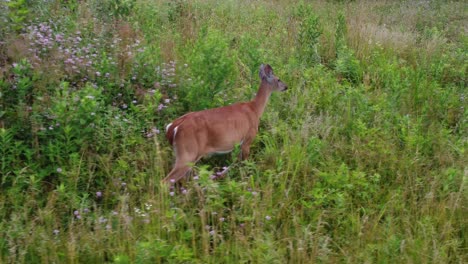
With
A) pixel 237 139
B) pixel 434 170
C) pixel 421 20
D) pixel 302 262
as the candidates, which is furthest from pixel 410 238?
pixel 421 20

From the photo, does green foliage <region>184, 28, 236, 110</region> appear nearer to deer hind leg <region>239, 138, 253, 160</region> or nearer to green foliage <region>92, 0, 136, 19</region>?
deer hind leg <region>239, 138, 253, 160</region>

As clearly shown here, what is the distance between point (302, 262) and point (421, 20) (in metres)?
9.64

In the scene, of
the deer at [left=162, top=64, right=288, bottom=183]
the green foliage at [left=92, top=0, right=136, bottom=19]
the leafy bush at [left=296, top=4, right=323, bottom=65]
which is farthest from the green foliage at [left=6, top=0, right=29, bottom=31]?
the leafy bush at [left=296, top=4, right=323, bottom=65]

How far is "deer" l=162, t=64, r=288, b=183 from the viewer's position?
4785 millimetres

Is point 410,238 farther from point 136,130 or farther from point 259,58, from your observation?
point 259,58

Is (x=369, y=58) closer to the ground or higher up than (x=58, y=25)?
closer to the ground

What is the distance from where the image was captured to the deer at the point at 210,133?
15.7ft

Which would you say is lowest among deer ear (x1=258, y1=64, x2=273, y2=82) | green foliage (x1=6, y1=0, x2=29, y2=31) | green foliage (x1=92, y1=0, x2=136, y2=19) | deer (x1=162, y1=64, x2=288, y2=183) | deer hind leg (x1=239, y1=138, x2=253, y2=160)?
deer hind leg (x1=239, y1=138, x2=253, y2=160)

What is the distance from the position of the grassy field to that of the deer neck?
270mm

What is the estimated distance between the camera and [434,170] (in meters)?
5.41

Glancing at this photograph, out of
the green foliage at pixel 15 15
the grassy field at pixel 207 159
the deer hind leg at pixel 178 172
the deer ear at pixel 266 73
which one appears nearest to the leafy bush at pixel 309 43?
the grassy field at pixel 207 159

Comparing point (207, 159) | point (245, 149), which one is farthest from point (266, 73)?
point (207, 159)

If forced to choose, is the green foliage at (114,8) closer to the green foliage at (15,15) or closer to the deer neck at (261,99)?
the green foliage at (15,15)

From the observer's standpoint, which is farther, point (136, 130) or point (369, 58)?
point (369, 58)
